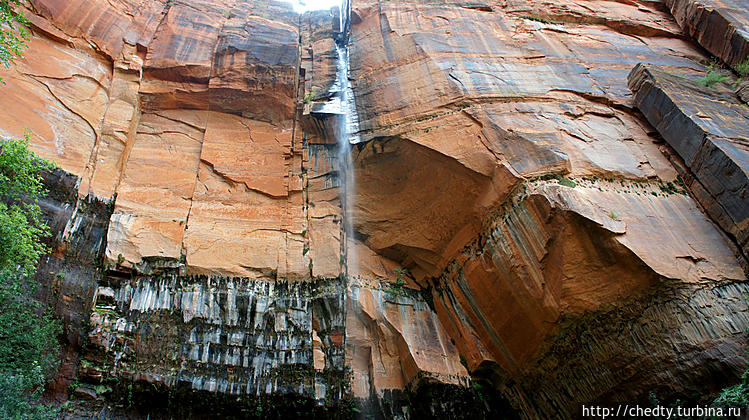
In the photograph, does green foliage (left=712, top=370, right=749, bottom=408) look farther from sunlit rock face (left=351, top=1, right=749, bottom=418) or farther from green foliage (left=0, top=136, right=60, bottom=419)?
green foliage (left=0, top=136, right=60, bottom=419)

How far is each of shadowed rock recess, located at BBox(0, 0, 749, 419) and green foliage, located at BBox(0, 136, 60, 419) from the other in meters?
0.47

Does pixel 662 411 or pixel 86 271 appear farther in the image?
pixel 86 271

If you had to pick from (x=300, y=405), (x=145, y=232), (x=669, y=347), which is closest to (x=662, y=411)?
(x=669, y=347)

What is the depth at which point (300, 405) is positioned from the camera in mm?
10461

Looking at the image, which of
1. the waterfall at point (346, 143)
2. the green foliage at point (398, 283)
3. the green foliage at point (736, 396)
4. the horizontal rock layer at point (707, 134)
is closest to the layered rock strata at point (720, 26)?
the horizontal rock layer at point (707, 134)

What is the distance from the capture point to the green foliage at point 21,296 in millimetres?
8422

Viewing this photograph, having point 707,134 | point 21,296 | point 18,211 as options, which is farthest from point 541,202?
point 21,296

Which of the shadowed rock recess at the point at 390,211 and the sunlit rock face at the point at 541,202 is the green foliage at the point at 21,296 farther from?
the sunlit rock face at the point at 541,202

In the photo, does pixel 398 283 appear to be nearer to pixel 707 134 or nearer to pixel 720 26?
pixel 707 134

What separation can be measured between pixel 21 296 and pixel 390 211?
8612 mm

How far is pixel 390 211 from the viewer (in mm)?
13375

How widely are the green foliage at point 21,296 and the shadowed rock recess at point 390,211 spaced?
0.47 m

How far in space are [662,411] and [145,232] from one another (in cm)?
1162

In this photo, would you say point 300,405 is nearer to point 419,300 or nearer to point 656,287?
point 419,300
